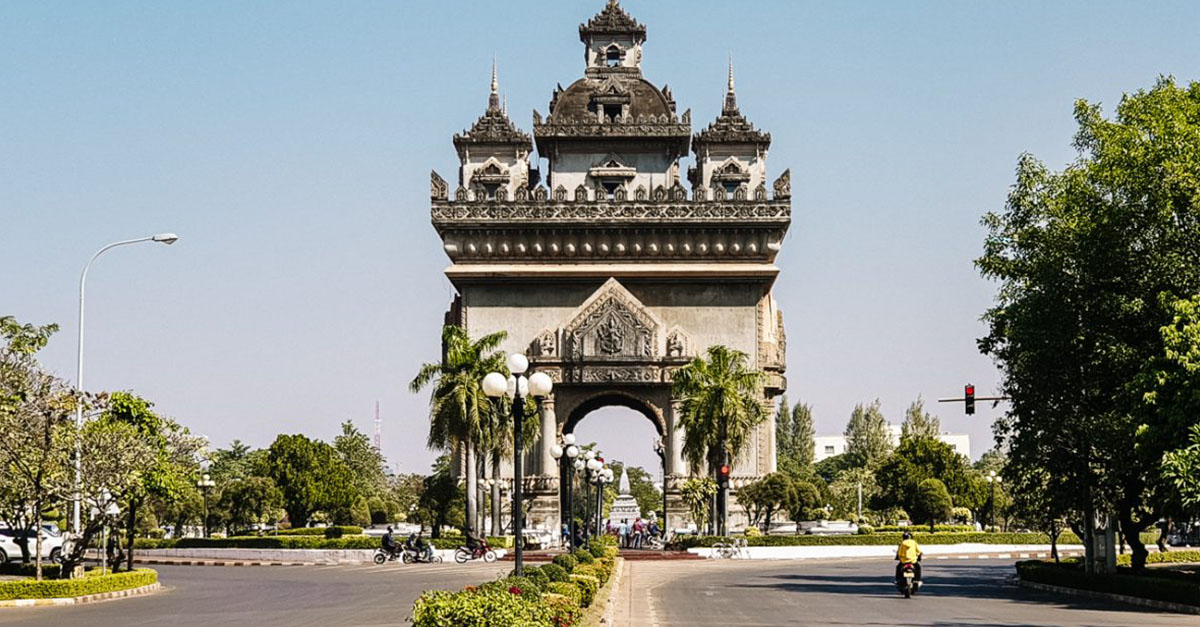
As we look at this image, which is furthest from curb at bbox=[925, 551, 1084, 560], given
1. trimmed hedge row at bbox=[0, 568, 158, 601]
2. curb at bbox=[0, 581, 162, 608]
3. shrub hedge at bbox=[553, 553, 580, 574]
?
trimmed hedge row at bbox=[0, 568, 158, 601]

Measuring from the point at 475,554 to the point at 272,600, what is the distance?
22.4 metres

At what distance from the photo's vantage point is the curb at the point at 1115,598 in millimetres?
31398

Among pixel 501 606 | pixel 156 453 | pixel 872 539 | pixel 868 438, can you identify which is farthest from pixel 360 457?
pixel 501 606

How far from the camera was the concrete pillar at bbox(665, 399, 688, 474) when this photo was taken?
2977 inches

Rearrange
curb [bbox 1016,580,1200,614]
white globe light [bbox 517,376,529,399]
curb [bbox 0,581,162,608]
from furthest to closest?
curb [bbox 0,581,162,608] → curb [bbox 1016,580,1200,614] → white globe light [bbox 517,376,529,399]

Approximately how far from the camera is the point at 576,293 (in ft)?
263

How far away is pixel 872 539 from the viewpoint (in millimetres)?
69250

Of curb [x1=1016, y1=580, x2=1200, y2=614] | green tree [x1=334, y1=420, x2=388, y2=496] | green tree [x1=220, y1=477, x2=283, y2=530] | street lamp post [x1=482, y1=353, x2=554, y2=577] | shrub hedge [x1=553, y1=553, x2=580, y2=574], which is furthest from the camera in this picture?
green tree [x1=334, y1=420, x2=388, y2=496]

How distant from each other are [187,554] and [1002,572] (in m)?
33.4

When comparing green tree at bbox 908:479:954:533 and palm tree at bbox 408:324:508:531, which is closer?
palm tree at bbox 408:324:508:531

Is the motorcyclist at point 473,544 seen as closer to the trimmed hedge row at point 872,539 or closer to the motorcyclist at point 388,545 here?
the motorcyclist at point 388,545

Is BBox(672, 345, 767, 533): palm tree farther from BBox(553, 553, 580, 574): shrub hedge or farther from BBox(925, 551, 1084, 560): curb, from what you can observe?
BBox(553, 553, 580, 574): shrub hedge

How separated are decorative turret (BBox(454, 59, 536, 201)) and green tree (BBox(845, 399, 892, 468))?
123ft

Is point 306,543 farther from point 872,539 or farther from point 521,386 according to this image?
point 521,386
